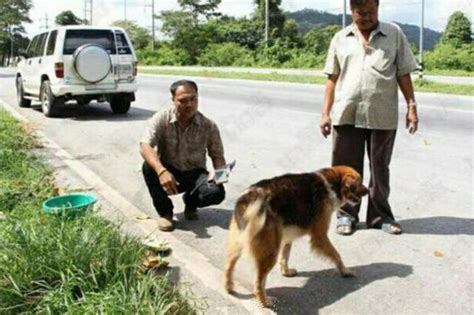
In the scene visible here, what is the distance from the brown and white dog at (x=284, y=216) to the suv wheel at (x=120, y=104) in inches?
359

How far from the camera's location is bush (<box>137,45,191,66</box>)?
49.6m

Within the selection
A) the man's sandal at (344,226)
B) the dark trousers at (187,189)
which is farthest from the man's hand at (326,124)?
the dark trousers at (187,189)

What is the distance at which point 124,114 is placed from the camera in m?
12.6

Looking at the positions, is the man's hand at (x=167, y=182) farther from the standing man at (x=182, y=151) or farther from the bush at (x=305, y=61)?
the bush at (x=305, y=61)

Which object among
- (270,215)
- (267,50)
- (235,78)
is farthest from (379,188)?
(267,50)

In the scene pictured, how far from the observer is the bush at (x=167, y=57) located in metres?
→ 49.6

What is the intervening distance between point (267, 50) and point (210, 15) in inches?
895

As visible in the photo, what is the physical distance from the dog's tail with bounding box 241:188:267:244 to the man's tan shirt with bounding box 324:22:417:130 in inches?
61.6

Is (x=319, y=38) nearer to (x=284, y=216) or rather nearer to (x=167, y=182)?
(x=167, y=182)

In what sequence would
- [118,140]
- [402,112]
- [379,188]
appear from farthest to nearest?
[402,112] → [118,140] → [379,188]

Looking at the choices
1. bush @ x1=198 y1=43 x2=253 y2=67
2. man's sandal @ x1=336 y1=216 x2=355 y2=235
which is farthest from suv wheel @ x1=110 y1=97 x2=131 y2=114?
bush @ x1=198 y1=43 x2=253 y2=67

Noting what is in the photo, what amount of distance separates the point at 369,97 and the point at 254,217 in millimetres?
1742

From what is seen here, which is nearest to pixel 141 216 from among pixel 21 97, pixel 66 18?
pixel 21 97

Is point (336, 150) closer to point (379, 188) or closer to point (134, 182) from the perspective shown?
point (379, 188)
